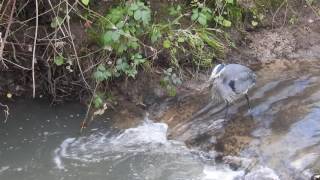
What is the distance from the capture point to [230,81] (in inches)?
210

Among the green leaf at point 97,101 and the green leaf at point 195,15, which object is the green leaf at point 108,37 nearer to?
the green leaf at point 97,101

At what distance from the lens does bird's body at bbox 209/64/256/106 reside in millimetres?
5359

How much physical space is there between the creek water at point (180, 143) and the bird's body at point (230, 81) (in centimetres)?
19

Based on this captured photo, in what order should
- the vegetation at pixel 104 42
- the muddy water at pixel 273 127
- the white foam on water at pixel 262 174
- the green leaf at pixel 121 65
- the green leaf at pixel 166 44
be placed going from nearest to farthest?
the white foam on water at pixel 262 174 → the muddy water at pixel 273 127 → the vegetation at pixel 104 42 → the green leaf at pixel 121 65 → the green leaf at pixel 166 44

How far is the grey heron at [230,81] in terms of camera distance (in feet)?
17.6

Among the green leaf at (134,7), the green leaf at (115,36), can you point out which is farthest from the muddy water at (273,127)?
the green leaf at (134,7)

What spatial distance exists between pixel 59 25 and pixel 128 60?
788mm

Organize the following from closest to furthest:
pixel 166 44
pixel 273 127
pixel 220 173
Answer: pixel 220 173 → pixel 273 127 → pixel 166 44

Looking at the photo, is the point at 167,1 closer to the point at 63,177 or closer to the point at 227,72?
the point at 227,72

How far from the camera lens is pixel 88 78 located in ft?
18.9

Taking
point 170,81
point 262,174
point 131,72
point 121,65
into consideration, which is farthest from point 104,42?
point 262,174

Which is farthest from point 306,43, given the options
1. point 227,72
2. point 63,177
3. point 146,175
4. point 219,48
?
point 63,177

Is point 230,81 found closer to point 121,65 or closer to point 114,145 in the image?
point 121,65

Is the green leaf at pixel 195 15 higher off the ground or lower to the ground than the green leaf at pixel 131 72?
higher
